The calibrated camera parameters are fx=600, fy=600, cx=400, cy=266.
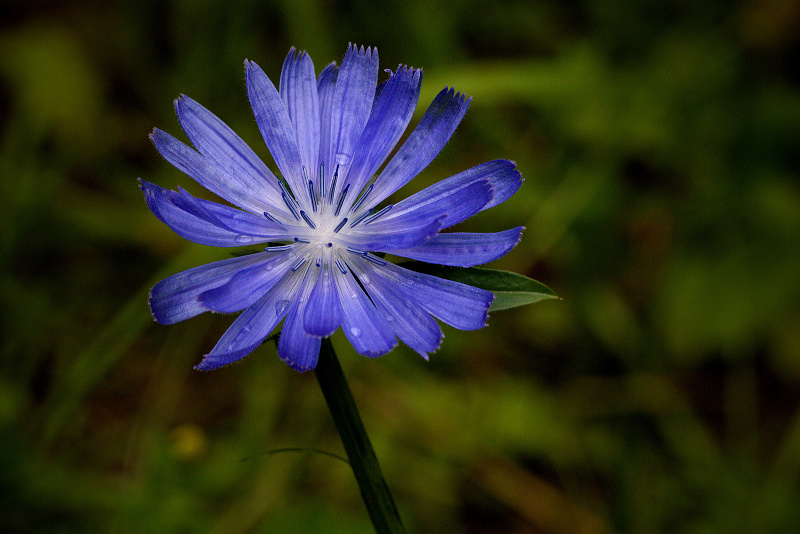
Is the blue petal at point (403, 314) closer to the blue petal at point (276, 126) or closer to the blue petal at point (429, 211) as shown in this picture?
the blue petal at point (429, 211)

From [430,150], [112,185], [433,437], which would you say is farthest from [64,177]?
[430,150]

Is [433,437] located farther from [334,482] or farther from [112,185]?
[112,185]

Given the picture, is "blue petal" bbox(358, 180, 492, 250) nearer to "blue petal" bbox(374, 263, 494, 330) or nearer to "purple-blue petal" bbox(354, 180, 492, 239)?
"purple-blue petal" bbox(354, 180, 492, 239)

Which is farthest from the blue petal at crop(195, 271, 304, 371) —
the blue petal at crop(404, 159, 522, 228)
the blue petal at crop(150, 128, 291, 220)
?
the blue petal at crop(404, 159, 522, 228)

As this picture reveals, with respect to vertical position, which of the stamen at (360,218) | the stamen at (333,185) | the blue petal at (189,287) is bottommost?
the blue petal at (189,287)

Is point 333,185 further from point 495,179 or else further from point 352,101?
point 495,179

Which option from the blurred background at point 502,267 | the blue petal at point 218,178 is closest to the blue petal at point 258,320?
the blue petal at point 218,178
